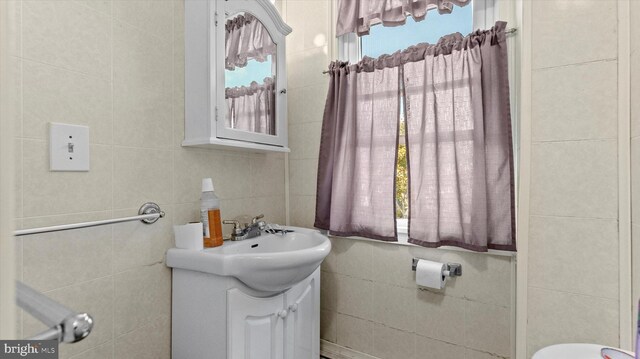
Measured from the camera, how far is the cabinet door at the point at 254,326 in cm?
111

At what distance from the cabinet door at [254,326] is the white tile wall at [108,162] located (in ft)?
1.07

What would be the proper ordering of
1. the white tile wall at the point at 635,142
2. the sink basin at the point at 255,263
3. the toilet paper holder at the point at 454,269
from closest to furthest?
the white tile wall at the point at 635,142, the sink basin at the point at 255,263, the toilet paper holder at the point at 454,269

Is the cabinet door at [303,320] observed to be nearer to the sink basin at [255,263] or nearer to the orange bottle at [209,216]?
the sink basin at [255,263]

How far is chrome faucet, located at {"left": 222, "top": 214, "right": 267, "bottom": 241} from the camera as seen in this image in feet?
4.70

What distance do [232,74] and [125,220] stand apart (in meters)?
0.70

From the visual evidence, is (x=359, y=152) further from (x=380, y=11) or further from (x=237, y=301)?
(x=237, y=301)

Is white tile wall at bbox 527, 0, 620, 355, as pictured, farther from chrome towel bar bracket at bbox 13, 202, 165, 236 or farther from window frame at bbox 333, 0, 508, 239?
chrome towel bar bracket at bbox 13, 202, 165, 236

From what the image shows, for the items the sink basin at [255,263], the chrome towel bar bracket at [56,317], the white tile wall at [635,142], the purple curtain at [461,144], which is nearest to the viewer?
the chrome towel bar bracket at [56,317]

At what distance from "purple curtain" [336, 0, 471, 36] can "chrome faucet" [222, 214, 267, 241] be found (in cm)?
108

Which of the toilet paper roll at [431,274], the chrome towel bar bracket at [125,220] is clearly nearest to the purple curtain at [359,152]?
the toilet paper roll at [431,274]

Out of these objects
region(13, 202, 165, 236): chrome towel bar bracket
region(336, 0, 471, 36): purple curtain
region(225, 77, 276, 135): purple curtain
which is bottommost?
region(13, 202, 165, 236): chrome towel bar bracket

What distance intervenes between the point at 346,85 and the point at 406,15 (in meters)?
0.43

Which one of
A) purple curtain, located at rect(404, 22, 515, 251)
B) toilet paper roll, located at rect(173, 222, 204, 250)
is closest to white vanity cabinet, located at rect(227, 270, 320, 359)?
toilet paper roll, located at rect(173, 222, 204, 250)

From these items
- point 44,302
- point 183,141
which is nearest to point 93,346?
point 183,141
